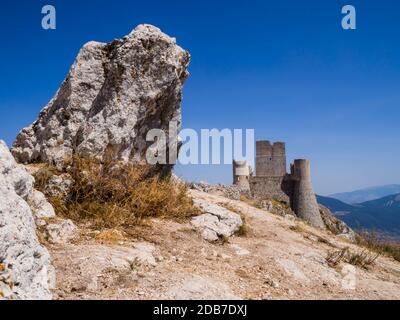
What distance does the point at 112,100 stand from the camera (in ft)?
24.3

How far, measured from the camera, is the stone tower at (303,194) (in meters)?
37.5

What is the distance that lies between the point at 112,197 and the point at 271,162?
115 ft

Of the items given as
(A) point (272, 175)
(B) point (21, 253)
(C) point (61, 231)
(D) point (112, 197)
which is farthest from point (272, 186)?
(B) point (21, 253)

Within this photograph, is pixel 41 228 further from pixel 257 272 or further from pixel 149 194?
pixel 257 272

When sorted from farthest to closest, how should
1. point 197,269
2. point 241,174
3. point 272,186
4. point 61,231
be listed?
point 272,186 < point 241,174 < point 61,231 < point 197,269

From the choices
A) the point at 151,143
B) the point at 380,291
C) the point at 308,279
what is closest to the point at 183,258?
the point at 308,279

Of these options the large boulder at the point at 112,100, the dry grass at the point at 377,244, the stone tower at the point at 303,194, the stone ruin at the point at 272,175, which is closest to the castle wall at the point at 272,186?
the stone ruin at the point at 272,175

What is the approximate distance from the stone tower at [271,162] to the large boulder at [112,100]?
33.1m

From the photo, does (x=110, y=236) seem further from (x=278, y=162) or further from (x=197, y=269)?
(x=278, y=162)

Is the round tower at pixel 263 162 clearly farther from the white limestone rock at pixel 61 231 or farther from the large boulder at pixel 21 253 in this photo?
the large boulder at pixel 21 253

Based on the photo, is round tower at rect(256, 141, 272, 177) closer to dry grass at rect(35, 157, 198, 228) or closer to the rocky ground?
the rocky ground

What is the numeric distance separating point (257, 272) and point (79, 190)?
3146 mm

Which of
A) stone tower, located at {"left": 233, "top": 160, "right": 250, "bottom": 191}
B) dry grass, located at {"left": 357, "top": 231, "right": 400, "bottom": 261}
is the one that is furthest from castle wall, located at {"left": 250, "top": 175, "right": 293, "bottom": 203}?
dry grass, located at {"left": 357, "top": 231, "right": 400, "bottom": 261}

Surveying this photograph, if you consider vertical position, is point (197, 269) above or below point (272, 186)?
below
